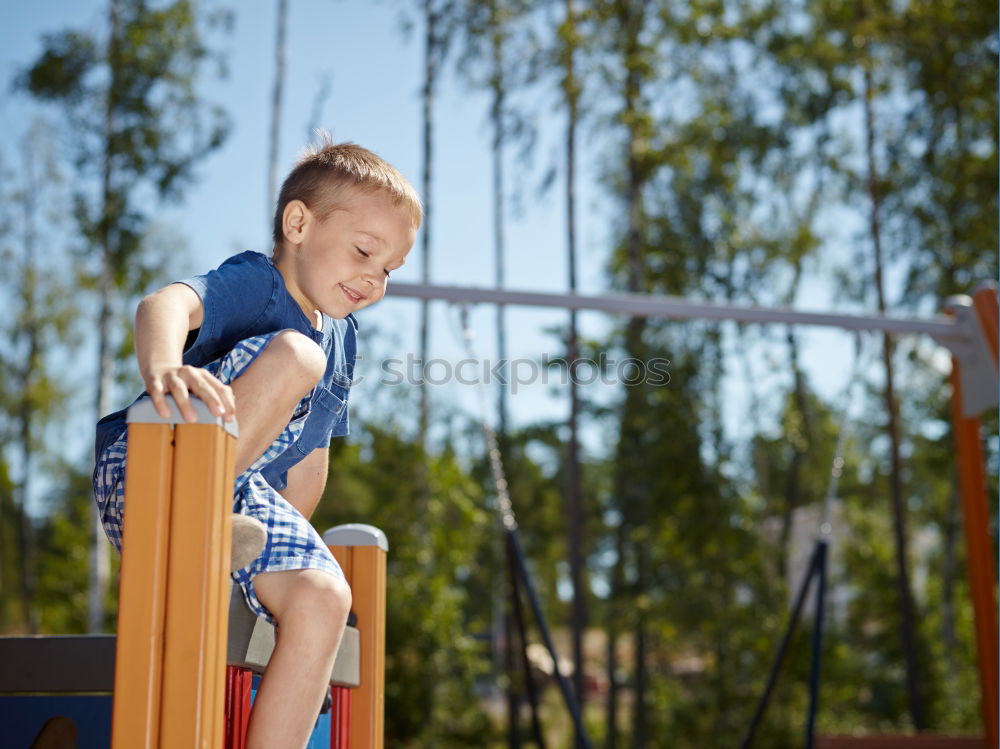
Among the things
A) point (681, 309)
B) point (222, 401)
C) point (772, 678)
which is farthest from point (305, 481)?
point (772, 678)

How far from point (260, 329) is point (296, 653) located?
423 millimetres

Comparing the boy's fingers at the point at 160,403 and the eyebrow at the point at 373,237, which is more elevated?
the eyebrow at the point at 373,237

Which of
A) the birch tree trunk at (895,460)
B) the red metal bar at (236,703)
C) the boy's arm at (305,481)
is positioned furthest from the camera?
the birch tree trunk at (895,460)

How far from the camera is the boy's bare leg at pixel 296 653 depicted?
105cm

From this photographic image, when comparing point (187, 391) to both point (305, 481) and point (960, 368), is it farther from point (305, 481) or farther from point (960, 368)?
point (960, 368)

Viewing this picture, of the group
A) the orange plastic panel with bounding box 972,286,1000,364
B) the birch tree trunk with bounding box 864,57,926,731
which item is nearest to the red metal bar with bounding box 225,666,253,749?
the orange plastic panel with bounding box 972,286,1000,364

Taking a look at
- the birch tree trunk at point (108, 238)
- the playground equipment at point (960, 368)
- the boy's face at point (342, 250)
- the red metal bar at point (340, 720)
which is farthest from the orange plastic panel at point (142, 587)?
the birch tree trunk at point (108, 238)

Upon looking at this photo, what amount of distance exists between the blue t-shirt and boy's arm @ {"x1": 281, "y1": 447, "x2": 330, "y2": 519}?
18 mm

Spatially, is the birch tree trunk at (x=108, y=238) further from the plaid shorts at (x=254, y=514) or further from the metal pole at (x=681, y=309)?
the plaid shorts at (x=254, y=514)

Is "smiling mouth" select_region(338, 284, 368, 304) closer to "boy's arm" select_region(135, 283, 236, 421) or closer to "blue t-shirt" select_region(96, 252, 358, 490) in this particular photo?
"blue t-shirt" select_region(96, 252, 358, 490)

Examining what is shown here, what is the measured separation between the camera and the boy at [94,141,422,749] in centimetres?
107

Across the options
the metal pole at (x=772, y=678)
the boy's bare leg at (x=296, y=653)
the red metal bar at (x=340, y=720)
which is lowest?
the metal pole at (x=772, y=678)

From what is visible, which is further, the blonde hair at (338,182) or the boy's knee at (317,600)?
the blonde hair at (338,182)

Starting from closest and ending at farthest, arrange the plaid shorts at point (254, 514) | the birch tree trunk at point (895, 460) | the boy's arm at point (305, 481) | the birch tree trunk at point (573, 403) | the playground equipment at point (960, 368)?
the plaid shorts at point (254, 514) < the boy's arm at point (305, 481) < the playground equipment at point (960, 368) < the birch tree trunk at point (895, 460) < the birch tree trunk at point (573, 403)
